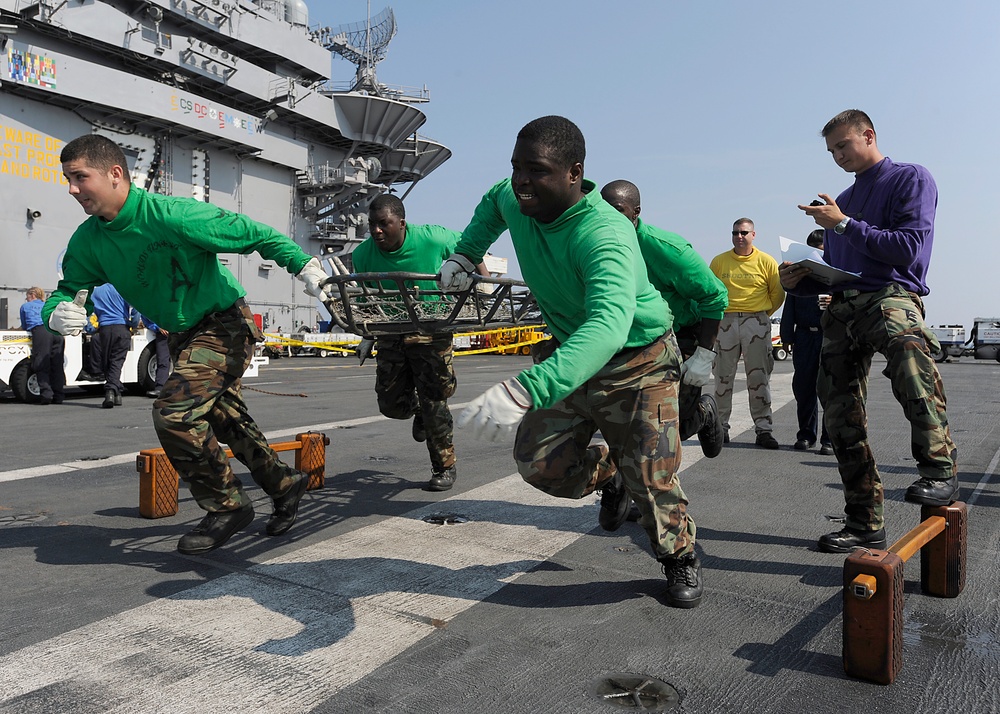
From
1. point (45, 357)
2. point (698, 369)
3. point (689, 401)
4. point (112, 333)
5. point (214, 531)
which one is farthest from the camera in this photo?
point (112, 333)

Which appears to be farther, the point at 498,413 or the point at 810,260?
the point at 810,260

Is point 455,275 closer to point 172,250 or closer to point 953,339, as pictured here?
point 172,250

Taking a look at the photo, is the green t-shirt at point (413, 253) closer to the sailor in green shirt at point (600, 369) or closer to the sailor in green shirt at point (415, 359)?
the sailor in green shirt at point (415, 359)

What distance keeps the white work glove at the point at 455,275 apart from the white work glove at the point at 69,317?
1863mm

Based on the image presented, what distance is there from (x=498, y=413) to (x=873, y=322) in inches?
90.1

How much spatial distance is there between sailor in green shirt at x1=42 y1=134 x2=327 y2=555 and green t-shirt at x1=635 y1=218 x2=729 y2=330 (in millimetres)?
1860

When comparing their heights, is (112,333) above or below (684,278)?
below

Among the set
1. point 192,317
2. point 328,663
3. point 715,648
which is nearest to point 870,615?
point 715,648

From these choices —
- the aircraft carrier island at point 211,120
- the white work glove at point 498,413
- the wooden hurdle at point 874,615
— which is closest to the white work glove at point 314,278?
the white work glove at point 498,413

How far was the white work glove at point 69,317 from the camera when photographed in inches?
143

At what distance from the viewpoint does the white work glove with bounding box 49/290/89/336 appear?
11.9ft

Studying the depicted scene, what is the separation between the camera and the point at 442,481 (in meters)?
4.79

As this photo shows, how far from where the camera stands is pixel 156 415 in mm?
3209

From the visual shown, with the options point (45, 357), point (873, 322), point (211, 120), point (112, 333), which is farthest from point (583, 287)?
point (211, 120)
